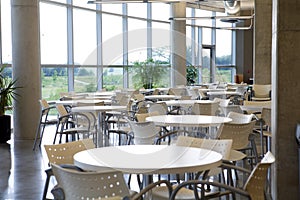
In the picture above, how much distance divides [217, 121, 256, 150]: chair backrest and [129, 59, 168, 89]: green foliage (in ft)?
34.8

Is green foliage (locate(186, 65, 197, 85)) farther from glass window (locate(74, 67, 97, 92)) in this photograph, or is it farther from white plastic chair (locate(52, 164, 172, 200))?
white plastic chair (locate(52, 164, 172, 200))

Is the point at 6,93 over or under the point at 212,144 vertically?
over

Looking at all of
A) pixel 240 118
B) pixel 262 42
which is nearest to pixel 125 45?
pixel 262 42

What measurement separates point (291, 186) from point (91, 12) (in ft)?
36.7

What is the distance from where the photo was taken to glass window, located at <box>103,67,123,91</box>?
15.0 m

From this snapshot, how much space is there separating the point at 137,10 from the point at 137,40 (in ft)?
4.00

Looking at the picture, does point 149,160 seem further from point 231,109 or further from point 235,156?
point 231,109

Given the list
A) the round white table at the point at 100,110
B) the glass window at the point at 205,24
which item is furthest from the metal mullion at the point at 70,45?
the glass window at the point at 205,24

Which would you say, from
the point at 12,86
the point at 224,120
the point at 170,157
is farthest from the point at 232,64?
the point at 170,157

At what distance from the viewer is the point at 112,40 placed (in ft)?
50.9

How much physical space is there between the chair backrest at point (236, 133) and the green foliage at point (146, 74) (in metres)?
10.6

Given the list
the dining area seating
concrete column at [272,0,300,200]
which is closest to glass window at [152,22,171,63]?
the dining area seating

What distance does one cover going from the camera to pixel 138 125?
521cm

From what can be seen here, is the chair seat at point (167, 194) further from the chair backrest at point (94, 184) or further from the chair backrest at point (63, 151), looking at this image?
the chair backrest at point (63, 151)
